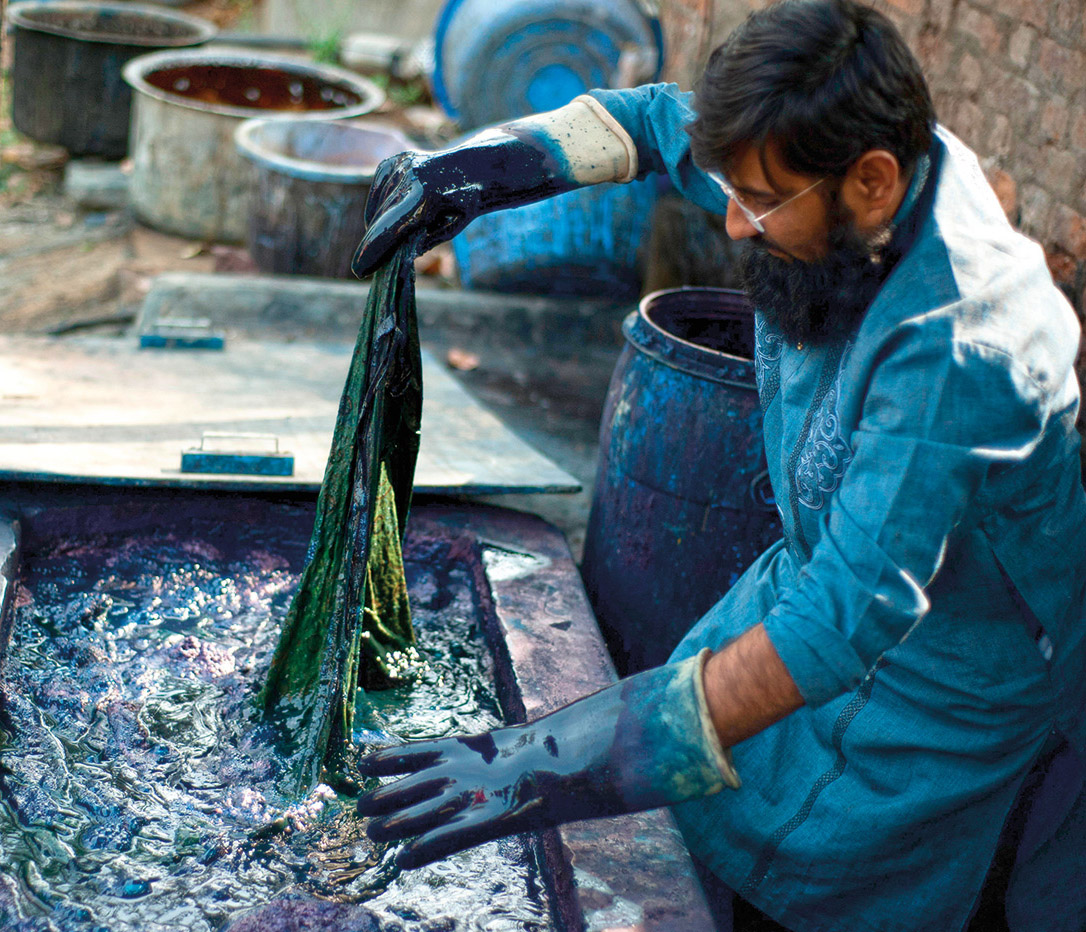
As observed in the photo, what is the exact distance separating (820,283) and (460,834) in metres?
0.97

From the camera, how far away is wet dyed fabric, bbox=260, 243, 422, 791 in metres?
2.09

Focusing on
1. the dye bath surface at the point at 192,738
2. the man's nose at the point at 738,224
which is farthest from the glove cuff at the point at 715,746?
the man's nose at the point at 738,224

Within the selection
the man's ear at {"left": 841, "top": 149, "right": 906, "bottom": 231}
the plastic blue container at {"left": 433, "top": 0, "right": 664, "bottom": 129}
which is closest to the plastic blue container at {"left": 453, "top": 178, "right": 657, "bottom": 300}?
the plastic blue container at {"left": 433, "top": 0, "right": 664, "bottom": 129}

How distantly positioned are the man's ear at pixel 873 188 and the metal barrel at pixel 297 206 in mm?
3576

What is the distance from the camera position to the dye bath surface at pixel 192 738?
1.85 metres

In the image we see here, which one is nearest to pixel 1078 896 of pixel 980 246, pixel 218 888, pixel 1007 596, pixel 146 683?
pixel 1007 596

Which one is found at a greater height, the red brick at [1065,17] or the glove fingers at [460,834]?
the red brick at [1065,17]

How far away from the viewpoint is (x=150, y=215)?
6523 mm

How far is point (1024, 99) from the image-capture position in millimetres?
2975

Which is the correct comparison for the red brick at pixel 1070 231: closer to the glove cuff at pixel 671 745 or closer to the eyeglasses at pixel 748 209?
the eyeglasses at pixel 748 209

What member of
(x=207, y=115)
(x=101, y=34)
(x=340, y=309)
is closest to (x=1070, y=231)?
(x=340, y=309)

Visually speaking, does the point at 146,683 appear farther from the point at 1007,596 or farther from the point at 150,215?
the point at 150,215

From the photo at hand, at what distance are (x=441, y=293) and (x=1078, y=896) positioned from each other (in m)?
3.80

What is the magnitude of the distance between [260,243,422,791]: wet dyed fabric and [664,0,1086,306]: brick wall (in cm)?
175
